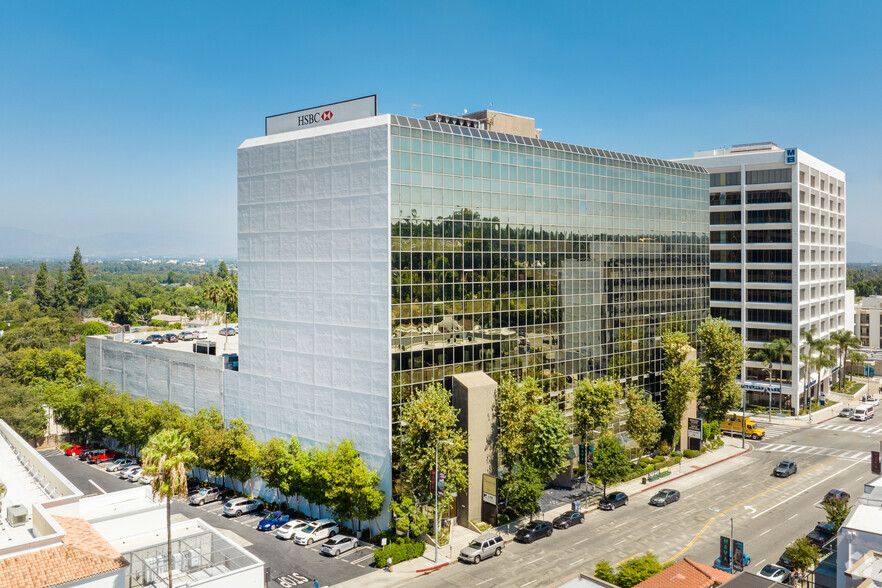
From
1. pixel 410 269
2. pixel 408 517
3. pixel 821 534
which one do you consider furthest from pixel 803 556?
pixel 410 269

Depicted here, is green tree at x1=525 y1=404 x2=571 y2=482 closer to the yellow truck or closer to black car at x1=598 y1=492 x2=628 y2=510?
black car at x1=598 y1=492 x2=628 y2=510

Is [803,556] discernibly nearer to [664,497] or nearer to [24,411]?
[664,497]

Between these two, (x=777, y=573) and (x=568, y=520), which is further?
(x=568, y=520)

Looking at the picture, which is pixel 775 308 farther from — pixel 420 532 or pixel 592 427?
pixel 420 532

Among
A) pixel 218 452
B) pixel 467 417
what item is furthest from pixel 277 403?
pixel 467 417

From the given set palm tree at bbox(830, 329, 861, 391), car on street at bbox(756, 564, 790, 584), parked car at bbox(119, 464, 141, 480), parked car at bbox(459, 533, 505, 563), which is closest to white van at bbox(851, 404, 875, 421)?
palm tree at bbox(830, 329, 861, 391)

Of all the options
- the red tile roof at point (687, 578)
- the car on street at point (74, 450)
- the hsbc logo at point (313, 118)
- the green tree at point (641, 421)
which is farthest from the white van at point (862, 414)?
the car on street at point (74, 450)
